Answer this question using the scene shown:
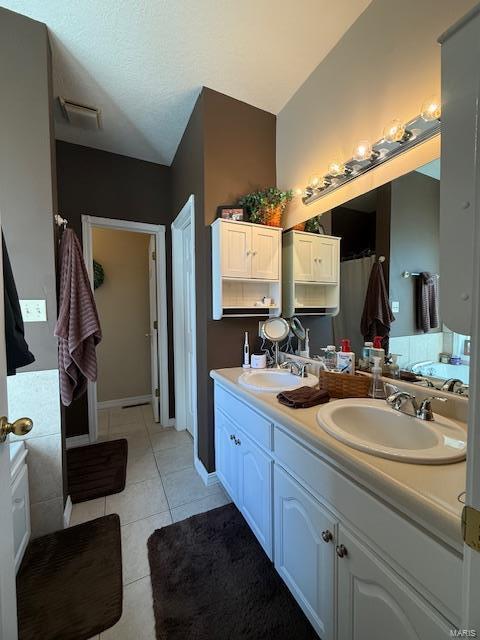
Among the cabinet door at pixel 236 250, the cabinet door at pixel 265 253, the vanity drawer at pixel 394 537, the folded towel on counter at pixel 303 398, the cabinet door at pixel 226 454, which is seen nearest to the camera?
the vanity drawer at pixel 394 537

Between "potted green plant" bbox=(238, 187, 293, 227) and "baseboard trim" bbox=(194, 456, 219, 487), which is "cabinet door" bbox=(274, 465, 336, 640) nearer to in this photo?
"baseboard trim" bbox=(194, 456, 219, 487)

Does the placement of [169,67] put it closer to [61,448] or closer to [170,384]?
[61,448]

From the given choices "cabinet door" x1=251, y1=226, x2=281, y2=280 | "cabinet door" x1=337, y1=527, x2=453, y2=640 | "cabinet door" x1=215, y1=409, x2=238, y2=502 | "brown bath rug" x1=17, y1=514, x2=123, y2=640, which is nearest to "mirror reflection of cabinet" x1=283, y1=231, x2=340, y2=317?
"cabinet door" x1=251, y1=226, x2=281, y2=280

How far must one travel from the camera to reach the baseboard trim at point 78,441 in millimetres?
2414

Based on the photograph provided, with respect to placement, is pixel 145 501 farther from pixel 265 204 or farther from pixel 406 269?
pixel 265 204

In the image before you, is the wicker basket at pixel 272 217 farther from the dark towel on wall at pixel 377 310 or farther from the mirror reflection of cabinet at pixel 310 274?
the dark towel on wall at pixel 377 310

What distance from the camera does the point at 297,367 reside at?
1.61m

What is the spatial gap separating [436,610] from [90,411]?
269 cm

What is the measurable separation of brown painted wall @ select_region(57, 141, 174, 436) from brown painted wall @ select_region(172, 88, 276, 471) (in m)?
0.84

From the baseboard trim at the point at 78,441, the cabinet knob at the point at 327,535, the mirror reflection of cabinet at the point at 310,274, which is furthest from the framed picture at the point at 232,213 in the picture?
the baseboard trim at the point at 78,441

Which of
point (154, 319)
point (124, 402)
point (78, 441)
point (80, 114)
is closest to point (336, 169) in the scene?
point (80, 114)

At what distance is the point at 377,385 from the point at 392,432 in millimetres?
221

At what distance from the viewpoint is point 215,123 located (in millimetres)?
1744

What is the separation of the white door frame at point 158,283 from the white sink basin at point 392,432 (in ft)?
6.89
